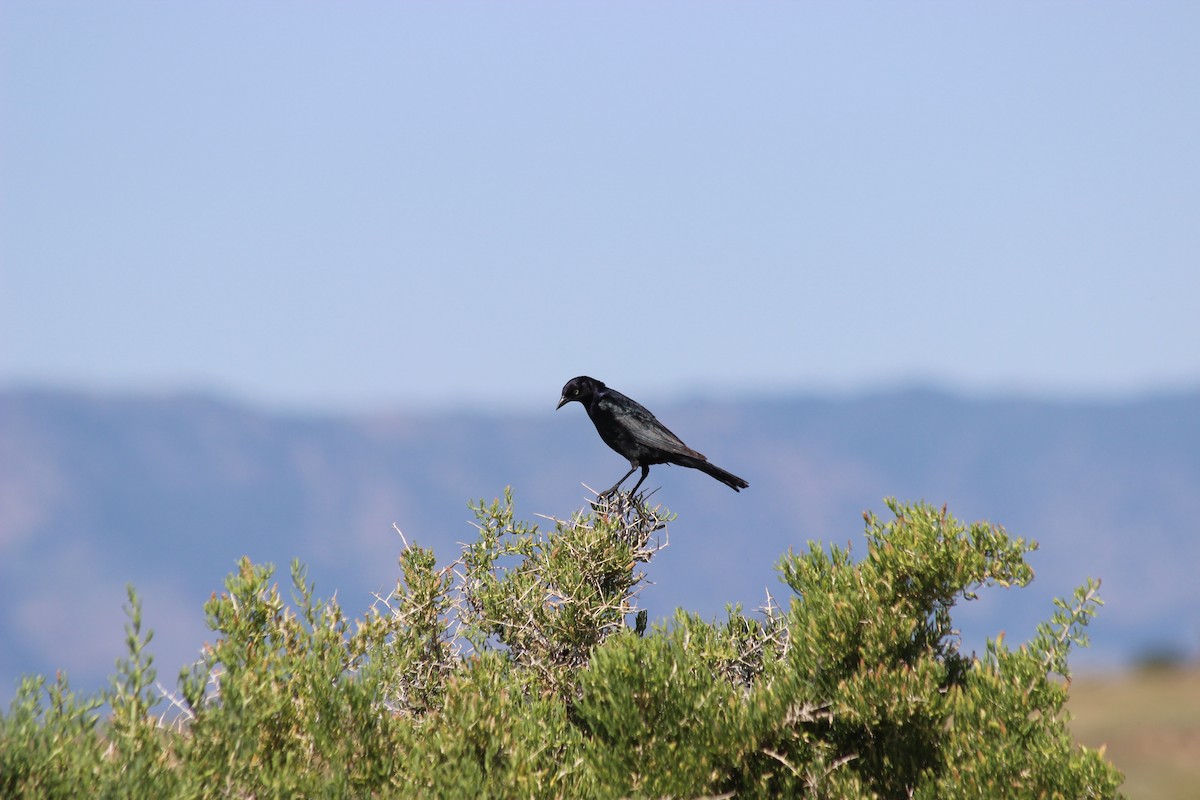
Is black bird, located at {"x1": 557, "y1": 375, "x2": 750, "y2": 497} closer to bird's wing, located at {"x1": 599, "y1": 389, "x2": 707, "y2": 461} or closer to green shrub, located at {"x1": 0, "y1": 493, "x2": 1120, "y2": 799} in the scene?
bird's wing, located at {"x1": 599, "y1": 389, "x2": 707, "y2": 461}

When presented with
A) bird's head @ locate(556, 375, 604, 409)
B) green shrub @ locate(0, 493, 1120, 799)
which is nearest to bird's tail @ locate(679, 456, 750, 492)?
bird's head @ locate(556, 375, 604, 409)

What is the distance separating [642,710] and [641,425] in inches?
166

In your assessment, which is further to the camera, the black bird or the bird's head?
the bird's head

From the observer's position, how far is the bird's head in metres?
11.4

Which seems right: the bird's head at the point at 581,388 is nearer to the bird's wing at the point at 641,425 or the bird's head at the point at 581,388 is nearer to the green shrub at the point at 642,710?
the bird's wing at the point at 641,425

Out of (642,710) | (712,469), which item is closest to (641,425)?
(712,469)

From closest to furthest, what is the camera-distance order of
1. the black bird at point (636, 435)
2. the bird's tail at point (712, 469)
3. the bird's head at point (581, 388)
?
the bird's tail at point (712, 469), the black bird at point (636, 435), the bird's head at point (581, 388)

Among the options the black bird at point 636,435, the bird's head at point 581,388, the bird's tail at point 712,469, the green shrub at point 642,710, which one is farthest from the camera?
the bird's head at point 581,388

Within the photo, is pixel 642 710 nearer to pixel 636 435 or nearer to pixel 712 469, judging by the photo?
pixel 712 469

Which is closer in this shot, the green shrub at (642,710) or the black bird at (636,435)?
the green shrub at (642,710)

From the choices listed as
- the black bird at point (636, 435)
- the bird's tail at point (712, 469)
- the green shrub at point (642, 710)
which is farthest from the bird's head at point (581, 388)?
the green shrub at point (642, 710)

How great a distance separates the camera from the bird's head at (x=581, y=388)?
11.4 m

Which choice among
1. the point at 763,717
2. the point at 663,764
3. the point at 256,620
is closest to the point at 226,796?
the point at 256,620

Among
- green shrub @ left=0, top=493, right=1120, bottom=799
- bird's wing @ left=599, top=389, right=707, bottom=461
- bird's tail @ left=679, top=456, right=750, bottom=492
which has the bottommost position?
green shrub @ left=0, top=493, right=1120, bottom=799
